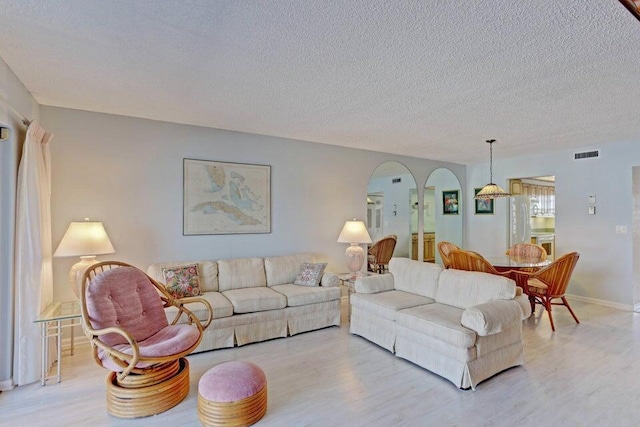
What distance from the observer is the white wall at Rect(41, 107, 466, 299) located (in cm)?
345

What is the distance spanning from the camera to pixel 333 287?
4.14m

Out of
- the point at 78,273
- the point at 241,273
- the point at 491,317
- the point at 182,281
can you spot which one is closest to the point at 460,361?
the point at 491,317

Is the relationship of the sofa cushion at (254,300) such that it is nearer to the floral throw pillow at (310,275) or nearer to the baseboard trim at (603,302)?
the floral throw pillow at (310,275)

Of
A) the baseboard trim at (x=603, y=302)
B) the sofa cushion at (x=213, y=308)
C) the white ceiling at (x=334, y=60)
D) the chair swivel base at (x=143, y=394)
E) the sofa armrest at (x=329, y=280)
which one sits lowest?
the baseboard trim at (x=603, y=302)

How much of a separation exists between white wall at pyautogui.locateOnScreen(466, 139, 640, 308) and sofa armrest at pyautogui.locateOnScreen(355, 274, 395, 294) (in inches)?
141

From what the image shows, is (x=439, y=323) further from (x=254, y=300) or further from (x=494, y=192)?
(x=494, y=192)

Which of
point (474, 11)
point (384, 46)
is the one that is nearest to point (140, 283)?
point (384, 46)

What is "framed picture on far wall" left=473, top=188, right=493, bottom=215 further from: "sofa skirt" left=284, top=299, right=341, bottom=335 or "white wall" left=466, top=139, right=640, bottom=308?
"sofa skirt" left=284, top=299, right=341, bottom=335

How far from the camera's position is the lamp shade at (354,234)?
15.7 ft

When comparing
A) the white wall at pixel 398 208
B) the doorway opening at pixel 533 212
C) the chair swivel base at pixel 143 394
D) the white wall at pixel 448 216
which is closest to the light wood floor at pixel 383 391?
the chair swivel base at pixel 143 394

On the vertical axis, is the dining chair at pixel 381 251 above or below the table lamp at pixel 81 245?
below

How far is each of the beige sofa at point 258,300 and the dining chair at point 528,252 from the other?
9.97 feet


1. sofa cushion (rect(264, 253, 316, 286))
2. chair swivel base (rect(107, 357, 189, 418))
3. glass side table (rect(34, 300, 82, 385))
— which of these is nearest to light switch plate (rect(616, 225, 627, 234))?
sofa cushion (rect(264, 253, 316, 286))

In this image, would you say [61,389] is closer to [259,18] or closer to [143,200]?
[143,200]
